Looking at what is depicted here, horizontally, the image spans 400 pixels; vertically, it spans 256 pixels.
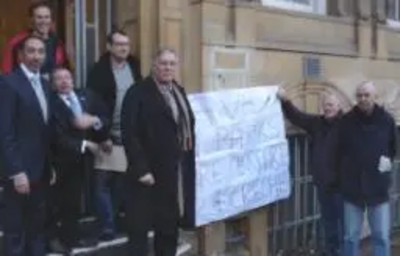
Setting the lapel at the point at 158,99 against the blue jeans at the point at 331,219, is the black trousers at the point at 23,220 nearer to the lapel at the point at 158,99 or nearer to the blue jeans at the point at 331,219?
the lapel at the point at 158,99

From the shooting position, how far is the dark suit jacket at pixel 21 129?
5023mm

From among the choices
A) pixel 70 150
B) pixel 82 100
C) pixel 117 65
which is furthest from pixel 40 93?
pixel 117 65

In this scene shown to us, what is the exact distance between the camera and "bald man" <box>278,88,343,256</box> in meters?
7.09

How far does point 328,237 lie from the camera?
760 cm

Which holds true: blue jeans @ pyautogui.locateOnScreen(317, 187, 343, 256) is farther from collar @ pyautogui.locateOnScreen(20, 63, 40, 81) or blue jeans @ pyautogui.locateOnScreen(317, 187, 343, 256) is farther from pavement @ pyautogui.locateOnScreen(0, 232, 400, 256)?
collar @ pyautogui.locateOnScreen(20, 63, 40, 81)

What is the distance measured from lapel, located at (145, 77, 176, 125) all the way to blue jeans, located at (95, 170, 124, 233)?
39.9 inches

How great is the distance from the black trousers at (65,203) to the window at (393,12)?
263 inches

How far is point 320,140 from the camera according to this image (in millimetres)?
7336

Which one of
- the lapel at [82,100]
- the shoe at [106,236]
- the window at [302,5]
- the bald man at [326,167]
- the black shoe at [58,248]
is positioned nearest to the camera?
the black shoe at [58,248]

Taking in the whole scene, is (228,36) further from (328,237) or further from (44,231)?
(44,231)

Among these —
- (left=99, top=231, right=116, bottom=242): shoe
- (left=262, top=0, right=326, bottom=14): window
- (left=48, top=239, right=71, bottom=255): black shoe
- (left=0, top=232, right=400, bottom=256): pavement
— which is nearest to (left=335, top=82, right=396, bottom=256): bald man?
(left=0, top=232, right=400, bottom=256): pavement

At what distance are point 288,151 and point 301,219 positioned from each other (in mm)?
1046

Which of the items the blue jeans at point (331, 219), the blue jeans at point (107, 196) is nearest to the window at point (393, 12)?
the blue jeans at point (331, 219)

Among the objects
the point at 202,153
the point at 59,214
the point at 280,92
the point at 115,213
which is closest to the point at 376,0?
the point at 280,92
